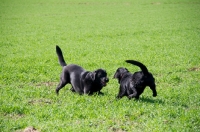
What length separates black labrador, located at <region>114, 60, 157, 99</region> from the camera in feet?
26.8

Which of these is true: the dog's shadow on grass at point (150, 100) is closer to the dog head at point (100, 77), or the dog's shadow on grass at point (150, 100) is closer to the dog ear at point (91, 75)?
the dog head at point (100, 77)

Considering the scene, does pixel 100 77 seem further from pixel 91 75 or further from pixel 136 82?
pixel 136 82

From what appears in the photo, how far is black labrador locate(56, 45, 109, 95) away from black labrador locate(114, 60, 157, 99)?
1.91ft

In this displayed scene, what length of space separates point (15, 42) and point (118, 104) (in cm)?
1613

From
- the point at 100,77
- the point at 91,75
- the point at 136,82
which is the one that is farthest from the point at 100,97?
the point at 136,82

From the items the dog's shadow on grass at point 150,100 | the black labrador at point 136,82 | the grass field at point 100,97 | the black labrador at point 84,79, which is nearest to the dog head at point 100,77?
the black labrador at point 84,79

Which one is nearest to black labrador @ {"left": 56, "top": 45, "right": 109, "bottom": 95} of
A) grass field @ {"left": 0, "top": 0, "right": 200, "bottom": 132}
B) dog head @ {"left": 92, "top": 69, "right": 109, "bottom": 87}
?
dog head @ {"left": 92, "top": 69, "right": 109, "bottom": 87}

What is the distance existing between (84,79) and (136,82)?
1963 millimetres

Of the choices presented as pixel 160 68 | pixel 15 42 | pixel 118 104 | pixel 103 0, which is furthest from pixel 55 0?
pixel 118 104

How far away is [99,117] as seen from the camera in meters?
7.32

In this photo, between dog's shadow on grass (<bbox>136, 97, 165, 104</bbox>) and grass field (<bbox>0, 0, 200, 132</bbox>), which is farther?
dog's shadow on grass (<bbox>136, 97, 165, 104</bbox>)

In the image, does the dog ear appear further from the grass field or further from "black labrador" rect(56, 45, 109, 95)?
the grass field

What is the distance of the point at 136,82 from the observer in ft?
27.2

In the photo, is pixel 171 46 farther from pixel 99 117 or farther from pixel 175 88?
pixel 99 117
